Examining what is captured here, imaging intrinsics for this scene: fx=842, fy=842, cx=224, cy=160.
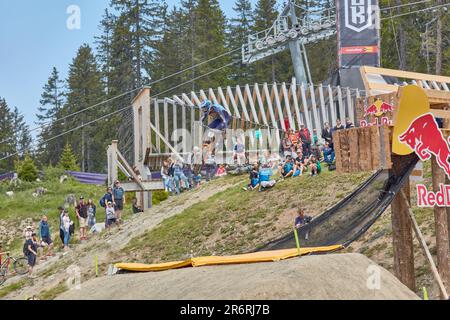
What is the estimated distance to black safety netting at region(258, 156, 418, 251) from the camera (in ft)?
42.4

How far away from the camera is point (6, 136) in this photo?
65.7 meters

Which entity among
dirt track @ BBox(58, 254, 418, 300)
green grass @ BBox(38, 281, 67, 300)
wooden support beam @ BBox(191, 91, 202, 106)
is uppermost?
wooden support beam @ BBox(191, 91, 202, 106)

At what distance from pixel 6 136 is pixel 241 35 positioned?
20091 millimetres

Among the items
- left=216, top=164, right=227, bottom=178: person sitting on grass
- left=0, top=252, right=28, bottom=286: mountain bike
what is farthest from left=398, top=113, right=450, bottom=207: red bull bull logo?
left=216, top=164, right=227, bottom=178: person sitting on grass

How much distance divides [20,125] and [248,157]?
52.5 meters

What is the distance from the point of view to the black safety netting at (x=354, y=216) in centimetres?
1291

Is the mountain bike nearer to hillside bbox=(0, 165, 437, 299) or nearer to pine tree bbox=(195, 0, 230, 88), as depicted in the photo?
hillside bbox=(0, 165, 437, 299)

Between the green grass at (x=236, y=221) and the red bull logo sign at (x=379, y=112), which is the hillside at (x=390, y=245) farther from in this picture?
Result: the red bull logo sign at (x=379, y=112)

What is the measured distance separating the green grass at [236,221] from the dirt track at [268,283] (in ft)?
32.2

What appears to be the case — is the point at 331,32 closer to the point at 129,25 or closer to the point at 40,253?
the point at 129,25

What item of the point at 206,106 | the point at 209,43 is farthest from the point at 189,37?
the point at 206,106

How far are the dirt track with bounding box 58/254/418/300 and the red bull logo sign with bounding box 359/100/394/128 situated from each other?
348 centimetres

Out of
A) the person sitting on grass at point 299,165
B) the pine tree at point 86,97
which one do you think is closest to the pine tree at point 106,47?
the pine tree at point 86,97

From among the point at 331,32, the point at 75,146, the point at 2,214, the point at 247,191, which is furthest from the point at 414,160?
the point at 75,146
